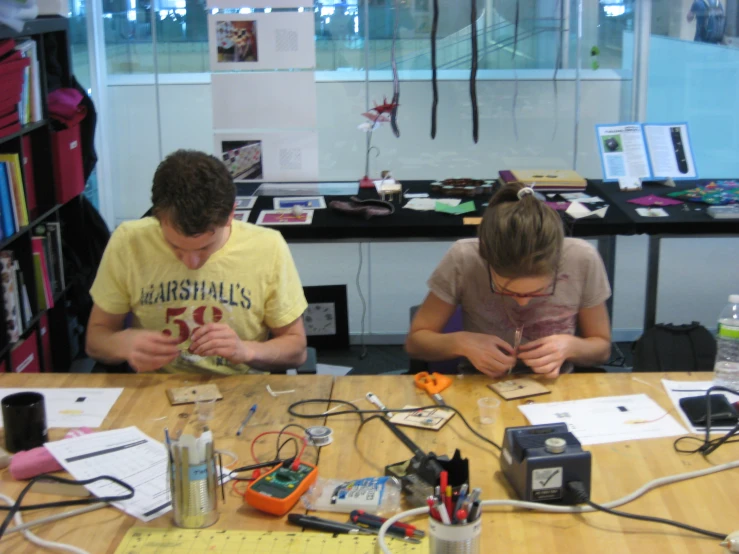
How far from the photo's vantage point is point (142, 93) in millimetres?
4500

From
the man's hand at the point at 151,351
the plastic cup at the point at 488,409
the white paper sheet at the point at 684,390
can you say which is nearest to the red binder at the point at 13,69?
the man's hand at the point at 151,351

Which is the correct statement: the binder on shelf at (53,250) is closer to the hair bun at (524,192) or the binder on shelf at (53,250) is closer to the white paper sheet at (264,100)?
the white paper sheet at (264,100)

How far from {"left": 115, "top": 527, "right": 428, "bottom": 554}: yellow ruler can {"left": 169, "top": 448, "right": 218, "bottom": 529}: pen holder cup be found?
0.07 ft

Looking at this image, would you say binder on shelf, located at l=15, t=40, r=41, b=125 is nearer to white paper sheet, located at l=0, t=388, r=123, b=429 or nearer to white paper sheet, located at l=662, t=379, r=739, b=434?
white paper sheet, located at l=0, t=388, r=123, b=429

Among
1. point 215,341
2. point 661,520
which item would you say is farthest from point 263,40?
point 661,520

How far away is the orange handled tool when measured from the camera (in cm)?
191

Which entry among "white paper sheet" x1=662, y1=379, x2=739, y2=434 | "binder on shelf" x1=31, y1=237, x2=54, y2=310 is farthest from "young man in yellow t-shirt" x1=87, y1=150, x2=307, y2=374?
"binder on shelf" x1=31, y1=237, x2=54, y2=310

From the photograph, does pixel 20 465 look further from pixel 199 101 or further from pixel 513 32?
pixel 513 32

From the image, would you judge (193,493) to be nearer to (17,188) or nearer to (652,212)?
(17,188)

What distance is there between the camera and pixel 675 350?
266 centimetres

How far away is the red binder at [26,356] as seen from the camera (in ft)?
10.8

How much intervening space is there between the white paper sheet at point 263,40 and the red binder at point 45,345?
1.40 m

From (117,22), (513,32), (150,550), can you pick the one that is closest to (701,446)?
(150,550)

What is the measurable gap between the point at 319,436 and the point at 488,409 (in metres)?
0.37
